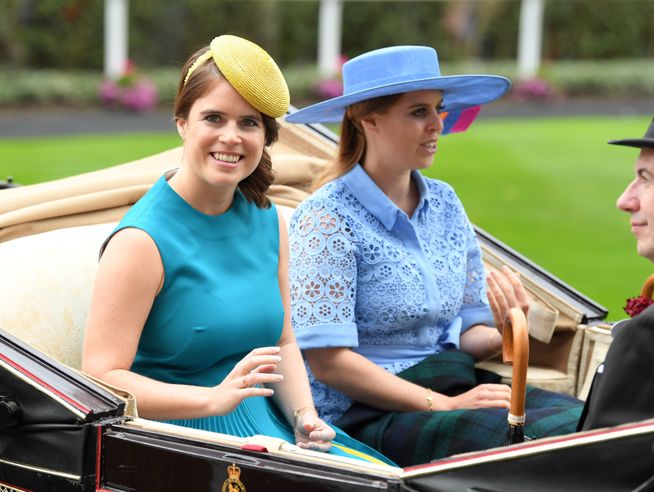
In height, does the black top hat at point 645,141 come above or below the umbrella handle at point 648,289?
above

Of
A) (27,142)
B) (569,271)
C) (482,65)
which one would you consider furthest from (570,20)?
(569,271)

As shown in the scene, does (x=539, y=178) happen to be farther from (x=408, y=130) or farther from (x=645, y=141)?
(x=645, y=141)

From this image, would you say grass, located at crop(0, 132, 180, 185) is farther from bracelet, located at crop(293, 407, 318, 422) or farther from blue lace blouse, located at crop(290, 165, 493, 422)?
bracelet, located at crop(293, 407, 318, 422)

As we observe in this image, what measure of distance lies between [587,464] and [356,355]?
1.17 metres

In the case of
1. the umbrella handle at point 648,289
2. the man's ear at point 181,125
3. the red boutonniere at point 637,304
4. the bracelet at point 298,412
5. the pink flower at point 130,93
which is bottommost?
the bracelet at point 298,412

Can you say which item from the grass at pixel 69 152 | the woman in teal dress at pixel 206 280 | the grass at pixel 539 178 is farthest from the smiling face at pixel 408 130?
the grass at pixel 69 152

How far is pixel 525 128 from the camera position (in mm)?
19391

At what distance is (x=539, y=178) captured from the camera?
13.5 meters

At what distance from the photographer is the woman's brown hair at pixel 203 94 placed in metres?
2.54

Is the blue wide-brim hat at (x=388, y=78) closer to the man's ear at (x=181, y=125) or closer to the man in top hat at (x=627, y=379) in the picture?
the man's ear at (x=181, y=125)

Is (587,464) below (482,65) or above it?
below

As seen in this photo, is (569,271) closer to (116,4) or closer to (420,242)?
(420,242)

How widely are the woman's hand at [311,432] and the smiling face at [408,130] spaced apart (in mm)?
786

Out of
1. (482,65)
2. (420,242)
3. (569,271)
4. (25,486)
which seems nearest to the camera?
(25,486)
